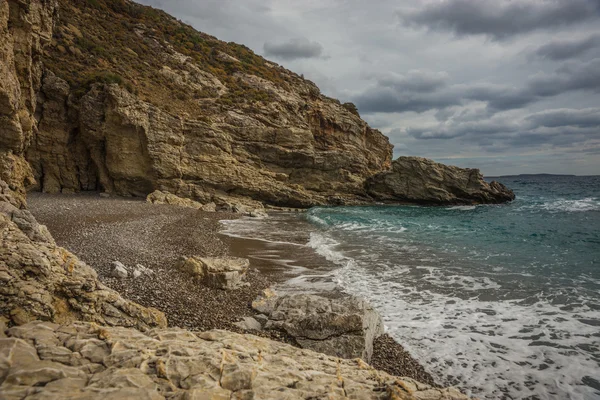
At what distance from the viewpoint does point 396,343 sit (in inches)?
295

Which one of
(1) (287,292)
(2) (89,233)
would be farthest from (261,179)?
(1) (287,292)

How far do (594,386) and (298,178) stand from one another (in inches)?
1540

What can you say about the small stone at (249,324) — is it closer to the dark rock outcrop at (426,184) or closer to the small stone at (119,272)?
the small stone at (119,272)

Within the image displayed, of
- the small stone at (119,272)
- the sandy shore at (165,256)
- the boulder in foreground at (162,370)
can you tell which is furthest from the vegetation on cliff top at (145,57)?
the boulder in foreground at (162,370)

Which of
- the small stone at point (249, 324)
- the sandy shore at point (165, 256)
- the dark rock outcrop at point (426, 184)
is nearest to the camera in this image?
the sandy shore at point (165, 256)

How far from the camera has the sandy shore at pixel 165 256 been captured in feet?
22.8

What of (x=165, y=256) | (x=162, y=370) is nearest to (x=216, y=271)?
Answer: (x=165, y=256)

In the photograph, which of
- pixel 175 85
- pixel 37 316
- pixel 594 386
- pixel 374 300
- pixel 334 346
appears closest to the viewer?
pixel 37 316

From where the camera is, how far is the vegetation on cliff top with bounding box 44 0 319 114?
33844 millimetres

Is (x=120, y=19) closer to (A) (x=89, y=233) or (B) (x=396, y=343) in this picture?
(A) (x=89, y=233)

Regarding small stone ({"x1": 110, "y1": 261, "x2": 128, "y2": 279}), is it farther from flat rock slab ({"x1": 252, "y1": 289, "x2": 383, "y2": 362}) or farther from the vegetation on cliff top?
the vegetation on cliff top

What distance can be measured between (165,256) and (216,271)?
11.4 feet

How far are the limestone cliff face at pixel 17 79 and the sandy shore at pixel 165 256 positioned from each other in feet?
10.2

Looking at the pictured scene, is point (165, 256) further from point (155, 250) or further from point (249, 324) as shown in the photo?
point (249, 324)
